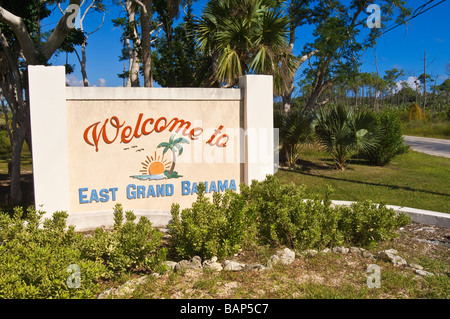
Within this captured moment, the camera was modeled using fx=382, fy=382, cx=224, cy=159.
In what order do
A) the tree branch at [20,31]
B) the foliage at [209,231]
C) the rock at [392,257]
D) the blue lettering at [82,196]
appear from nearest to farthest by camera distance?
the foliage at [209,231] → the rock at [392,257] → the blue lettering at [82,196] → the tree branch at [20,31]

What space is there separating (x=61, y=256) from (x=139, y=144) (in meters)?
3.30

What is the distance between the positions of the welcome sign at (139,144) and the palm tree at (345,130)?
636 centimetres

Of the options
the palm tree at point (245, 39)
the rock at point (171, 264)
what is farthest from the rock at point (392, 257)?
the palm tree at point (245, 39)

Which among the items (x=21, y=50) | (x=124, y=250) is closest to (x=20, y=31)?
(x=21, y=50)

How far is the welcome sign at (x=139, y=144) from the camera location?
603 centimetres

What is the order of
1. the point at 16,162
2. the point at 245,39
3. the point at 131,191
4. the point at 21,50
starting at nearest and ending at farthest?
1. the point at 131,191
2. the point at 16,162
3. the point at 21,50
4. the point at 245,39

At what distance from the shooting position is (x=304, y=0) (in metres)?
17.1

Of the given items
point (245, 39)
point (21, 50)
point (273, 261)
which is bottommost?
point (273, 261)

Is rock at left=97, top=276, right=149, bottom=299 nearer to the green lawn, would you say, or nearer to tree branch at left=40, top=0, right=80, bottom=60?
the green lawn

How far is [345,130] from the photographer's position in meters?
12.6

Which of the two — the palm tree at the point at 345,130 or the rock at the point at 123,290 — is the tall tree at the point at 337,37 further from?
the rock at the point at 123,290

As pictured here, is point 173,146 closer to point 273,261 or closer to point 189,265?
point 189,265
